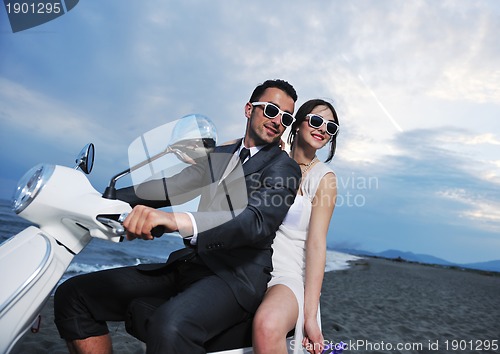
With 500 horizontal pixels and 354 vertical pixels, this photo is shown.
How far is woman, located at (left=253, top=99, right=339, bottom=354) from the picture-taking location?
1660 millimetres

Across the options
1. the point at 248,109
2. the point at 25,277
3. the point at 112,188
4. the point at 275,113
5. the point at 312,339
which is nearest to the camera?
the point at 25,277

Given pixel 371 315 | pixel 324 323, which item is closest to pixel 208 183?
pixel 324 323

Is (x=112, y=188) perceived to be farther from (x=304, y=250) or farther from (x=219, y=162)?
(x=304, y=250)

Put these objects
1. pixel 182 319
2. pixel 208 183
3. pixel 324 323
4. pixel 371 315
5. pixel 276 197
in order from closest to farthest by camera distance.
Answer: pixel 182 319 → pixel 276 197 → pixel 208 183 → pixel 324 323 → pixel 371 315

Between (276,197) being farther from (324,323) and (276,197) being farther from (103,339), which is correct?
(324,323)

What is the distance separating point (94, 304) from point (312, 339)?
1009 millimetres

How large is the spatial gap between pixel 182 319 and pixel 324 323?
5.06 m

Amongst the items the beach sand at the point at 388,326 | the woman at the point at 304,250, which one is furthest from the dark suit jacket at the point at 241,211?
the beach sand at the point at 388,326

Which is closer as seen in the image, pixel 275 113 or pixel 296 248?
pixel 275 113

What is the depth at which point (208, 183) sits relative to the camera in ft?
7.17

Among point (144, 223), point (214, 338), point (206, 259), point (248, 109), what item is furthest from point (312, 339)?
point (248, 109)

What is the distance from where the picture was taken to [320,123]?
2637 mm

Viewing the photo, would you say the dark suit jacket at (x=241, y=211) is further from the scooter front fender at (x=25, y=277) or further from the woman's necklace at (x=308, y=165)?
the woman's necklace at (x=308, y=165)

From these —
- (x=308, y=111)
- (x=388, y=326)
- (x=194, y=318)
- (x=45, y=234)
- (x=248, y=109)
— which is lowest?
(x=388, y=326)
